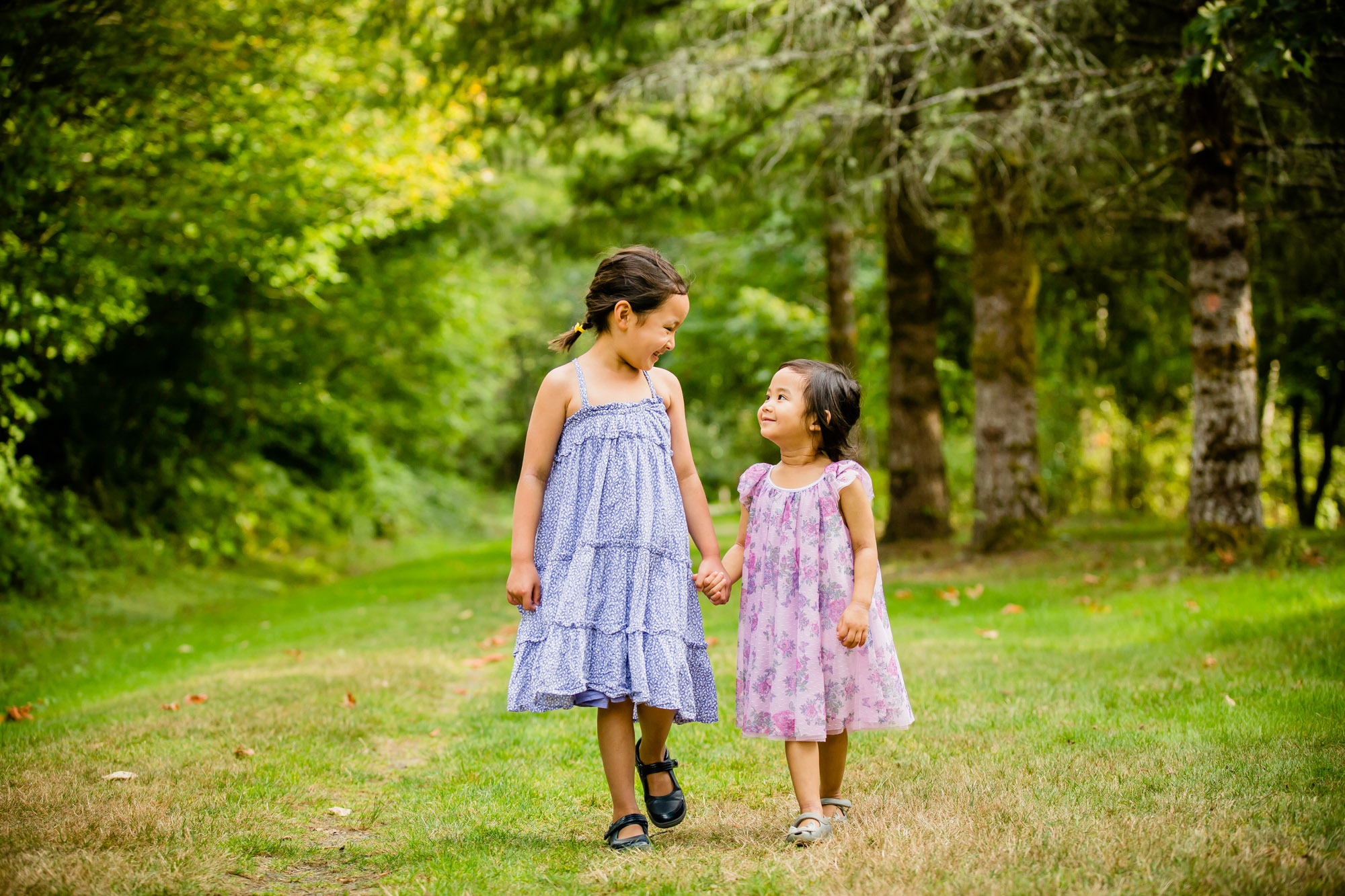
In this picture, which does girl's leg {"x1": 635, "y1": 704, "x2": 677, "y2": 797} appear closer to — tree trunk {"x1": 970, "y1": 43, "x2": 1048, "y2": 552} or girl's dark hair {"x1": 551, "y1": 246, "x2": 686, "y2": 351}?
girl's dark hair {"x1": 551, "y1": 246, "x2": 686, "y2": 351}

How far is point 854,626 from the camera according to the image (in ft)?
11.0

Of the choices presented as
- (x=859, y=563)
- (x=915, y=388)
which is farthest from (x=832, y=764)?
(x=915, y=388)

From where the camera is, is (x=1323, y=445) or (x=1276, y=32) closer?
(x=1276, y=32)

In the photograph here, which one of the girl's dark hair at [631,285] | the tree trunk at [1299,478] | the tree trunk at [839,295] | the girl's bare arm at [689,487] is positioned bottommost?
the tree trunk at [1299,478]

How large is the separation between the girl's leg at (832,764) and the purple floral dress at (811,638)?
75 millimetres

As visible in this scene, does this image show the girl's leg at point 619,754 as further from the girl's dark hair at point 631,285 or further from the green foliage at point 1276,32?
the green foliage at point 1276,32

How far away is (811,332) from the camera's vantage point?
1862 centimetres

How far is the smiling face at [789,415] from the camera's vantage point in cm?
358

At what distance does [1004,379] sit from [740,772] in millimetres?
7478

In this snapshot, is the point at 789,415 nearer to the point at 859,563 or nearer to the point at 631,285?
the point at 859,563

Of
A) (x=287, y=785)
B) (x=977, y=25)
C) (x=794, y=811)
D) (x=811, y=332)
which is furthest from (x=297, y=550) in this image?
(x=794, y=811)

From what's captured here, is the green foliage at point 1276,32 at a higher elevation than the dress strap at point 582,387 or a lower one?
higher

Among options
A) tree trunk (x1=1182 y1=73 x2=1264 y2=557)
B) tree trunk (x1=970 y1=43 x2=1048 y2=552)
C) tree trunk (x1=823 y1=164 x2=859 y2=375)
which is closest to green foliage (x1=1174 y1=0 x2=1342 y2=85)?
tree trunk (x1=1182 y1=73 x2=1264 y2=557)

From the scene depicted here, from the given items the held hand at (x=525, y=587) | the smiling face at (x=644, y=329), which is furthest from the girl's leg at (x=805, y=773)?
the smiling face at (x=644, y=329)
